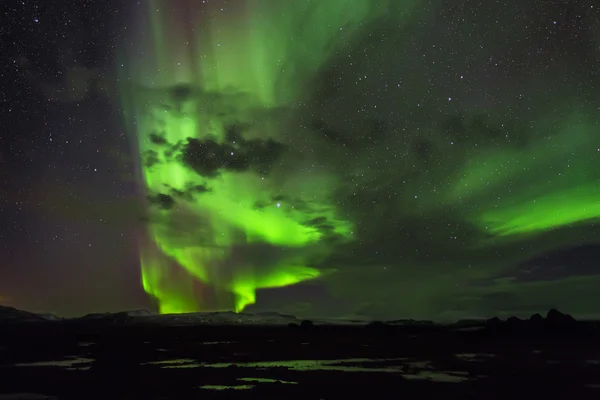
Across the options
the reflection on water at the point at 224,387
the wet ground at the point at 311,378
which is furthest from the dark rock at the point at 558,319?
the reflection on water at the point at 224,387

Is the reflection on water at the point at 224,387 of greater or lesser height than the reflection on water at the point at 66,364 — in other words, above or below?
below

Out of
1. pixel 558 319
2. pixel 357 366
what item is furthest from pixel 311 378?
pixel 558 319

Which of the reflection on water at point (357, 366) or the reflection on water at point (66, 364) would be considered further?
the reflection on water at point (66, 364)

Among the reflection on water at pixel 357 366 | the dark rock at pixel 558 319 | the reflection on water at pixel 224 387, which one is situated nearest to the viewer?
the reflection on water at pixel 224 387

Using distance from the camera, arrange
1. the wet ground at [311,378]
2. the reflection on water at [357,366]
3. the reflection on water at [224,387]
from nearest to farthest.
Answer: the wet ground at [311,378] → the reflection on water at [224,387] → the reflection on water at [357,366]

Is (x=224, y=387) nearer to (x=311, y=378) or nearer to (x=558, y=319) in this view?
(x=311, y=378)

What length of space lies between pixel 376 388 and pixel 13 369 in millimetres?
23487

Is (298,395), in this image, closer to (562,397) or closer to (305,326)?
(562,397)

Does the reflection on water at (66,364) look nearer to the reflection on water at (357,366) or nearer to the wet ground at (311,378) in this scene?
the wet ground at (311,378)

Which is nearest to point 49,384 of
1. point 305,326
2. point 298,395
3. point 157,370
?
point 157,370

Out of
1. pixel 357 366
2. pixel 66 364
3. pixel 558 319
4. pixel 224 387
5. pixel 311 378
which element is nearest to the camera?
pixel 224 387

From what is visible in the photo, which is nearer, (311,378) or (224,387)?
(224,387)

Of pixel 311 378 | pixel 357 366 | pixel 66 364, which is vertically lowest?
pixel 311 378

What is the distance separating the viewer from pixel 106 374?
2853 cm
